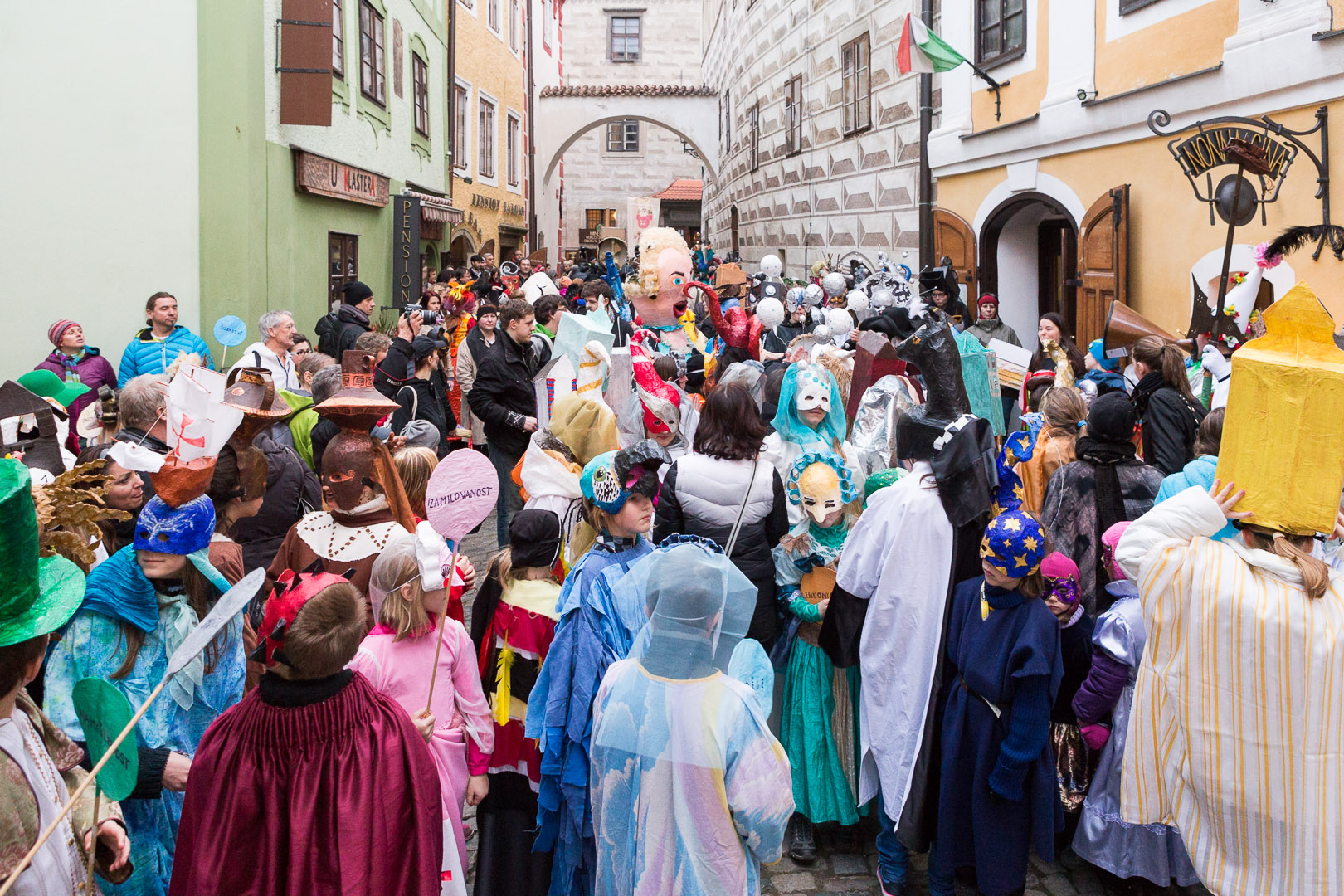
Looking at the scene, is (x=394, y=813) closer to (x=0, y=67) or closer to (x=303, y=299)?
(x=0, y=67)

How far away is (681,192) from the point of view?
45.1m

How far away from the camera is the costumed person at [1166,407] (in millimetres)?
5395

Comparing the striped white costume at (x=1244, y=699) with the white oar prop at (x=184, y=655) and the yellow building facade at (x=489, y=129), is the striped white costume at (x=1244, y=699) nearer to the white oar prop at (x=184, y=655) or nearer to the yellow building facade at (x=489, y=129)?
the white oar prop at (x=184, y=655)

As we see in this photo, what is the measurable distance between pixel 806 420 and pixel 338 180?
10099mm

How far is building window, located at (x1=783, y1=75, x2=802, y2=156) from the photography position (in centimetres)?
1909

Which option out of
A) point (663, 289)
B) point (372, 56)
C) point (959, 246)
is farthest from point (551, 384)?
point (372, 56)

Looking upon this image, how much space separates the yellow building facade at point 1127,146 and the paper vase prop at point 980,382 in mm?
2847

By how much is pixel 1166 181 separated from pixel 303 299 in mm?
8954

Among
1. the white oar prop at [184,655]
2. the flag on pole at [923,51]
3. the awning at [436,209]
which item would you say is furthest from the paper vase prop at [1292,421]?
the awning at [436,209]

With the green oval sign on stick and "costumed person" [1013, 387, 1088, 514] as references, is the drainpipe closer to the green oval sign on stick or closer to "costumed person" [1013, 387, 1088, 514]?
"costumed person" [1013, 387, 1088, 514]

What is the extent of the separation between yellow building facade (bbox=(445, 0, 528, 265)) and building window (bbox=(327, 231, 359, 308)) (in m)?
5.74

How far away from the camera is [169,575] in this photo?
3068 mm

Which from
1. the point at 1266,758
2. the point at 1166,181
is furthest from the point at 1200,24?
the point at 1266,758

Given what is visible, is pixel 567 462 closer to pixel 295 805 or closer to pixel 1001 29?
pixel 295 805
